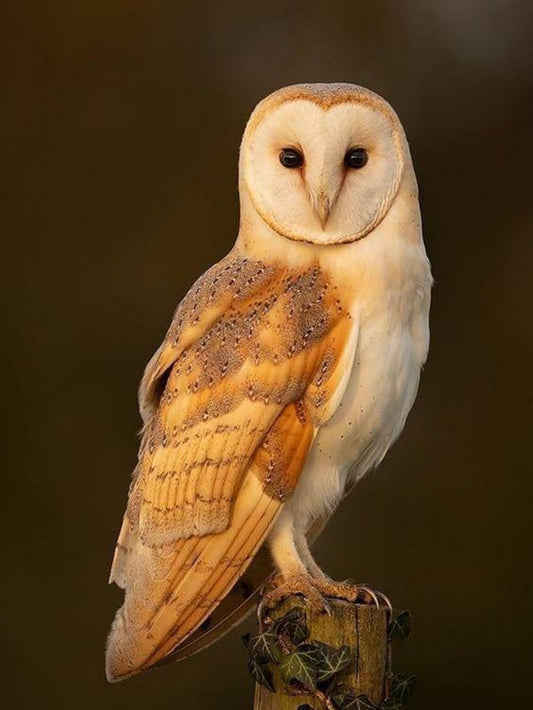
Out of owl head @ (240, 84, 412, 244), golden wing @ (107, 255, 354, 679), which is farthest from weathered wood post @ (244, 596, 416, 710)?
owl head @ (240, 84, 412, 244)

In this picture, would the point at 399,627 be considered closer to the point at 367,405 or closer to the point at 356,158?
the point at 367,405

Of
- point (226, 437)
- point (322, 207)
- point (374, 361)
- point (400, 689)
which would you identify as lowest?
point (400, 689)

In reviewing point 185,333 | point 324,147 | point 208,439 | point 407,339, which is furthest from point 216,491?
point 324,147

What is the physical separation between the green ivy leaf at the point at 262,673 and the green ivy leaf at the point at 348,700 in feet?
0.34

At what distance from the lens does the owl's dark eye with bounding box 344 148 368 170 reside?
6.86 feet

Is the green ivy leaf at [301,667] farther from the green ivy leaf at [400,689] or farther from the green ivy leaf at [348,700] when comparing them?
the green ivy leaf at [400,689]

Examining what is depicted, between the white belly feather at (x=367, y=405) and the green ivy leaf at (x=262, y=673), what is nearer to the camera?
the green ivy leaf at (x=262, y=673)

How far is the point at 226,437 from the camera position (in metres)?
2.11

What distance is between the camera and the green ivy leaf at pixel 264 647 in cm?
198

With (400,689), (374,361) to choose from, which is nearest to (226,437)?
(374,361)

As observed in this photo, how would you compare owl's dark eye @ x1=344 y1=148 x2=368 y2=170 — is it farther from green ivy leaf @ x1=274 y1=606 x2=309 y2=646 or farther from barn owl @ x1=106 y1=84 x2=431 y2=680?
green ivy leaf @ x1=274 y1=606 x2=309 y2=646

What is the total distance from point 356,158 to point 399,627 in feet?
2.51

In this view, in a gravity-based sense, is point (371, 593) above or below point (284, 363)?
below

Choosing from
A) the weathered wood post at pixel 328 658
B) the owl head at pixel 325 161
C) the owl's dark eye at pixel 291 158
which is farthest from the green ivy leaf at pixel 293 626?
the owl's dark eye at pixel 291 158
